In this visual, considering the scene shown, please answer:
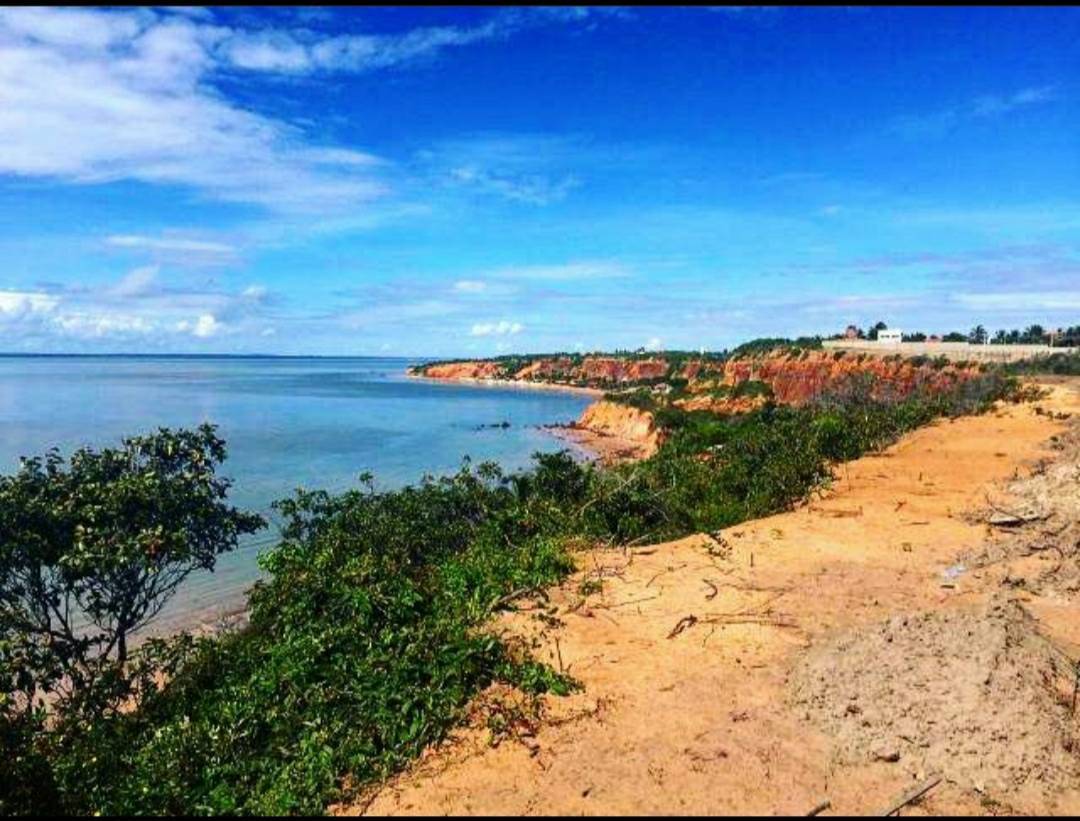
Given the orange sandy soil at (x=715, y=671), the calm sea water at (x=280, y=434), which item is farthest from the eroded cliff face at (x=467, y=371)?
the orange sandy soil at (x=715, y=671)

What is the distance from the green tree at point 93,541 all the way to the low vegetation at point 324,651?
6 centimetres

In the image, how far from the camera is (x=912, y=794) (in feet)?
18.4

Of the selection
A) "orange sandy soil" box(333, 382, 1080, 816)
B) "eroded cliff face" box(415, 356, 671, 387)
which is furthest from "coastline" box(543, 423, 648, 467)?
"eroded cliff face" box(415, 356, 671, 387)

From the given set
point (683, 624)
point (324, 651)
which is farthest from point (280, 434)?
point (683, 624)

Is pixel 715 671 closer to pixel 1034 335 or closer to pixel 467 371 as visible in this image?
pixel 1034 335

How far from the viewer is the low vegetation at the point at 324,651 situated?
627 centimetres

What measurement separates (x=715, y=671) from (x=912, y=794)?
2.21 meters

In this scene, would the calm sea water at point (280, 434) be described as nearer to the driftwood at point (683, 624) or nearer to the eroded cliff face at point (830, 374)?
the driftwood at point (683, 624)

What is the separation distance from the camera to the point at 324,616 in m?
8.90

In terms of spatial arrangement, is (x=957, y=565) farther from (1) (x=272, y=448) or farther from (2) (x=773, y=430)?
(1) (x=272, y=448)

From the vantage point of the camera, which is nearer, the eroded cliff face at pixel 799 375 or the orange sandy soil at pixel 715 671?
the orange sandy soil at pixel 715 671

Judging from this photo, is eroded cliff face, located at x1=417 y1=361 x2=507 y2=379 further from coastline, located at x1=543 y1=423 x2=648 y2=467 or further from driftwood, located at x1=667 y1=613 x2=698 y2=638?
driftwood, located at x1=667 y1=613 x2=698 y2=638

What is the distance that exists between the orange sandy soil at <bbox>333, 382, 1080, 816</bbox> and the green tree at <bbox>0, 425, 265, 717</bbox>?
5.45 m

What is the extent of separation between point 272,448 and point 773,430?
35.9m
